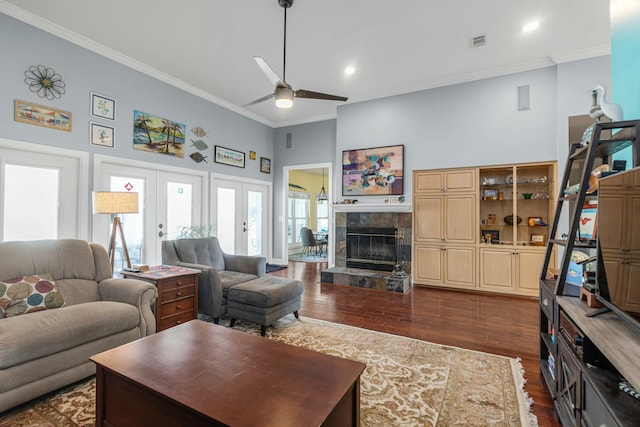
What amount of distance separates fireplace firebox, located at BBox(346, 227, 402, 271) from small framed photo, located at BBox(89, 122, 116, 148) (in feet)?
13.4

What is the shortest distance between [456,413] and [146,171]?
15.7 feet

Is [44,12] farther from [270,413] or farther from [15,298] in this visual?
[270,413]

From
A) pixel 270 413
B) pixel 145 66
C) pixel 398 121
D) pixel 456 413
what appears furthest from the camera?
pixel 398 121

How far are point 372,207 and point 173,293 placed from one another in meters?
3.62

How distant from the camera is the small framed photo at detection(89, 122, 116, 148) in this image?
376 cm

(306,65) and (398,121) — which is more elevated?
(306,65)

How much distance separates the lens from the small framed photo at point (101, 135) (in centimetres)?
376

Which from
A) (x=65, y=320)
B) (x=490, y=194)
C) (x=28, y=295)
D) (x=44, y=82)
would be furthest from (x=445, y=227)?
(x=44, y=82)

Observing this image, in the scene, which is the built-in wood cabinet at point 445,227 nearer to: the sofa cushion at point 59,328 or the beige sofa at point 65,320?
the beige sofa at point 65,320

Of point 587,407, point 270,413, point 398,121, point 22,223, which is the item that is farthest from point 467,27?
point 22,223

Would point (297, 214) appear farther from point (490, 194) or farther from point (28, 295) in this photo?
point (28, 295)

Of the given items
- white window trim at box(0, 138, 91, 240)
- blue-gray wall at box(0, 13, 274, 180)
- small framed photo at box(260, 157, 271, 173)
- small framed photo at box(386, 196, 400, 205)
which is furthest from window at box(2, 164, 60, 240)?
small framed photo at box(386, 196, 400, 205)

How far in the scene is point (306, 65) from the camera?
4.40 meters

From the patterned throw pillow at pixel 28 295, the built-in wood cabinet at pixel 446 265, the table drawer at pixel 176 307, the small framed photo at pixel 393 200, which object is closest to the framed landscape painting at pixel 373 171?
the small framed photo at pixel 393 200
